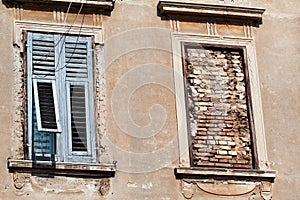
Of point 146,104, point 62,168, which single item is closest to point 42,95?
point 62,168

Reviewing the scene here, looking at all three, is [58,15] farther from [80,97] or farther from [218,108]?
[218,108]

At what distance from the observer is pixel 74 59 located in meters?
12.6

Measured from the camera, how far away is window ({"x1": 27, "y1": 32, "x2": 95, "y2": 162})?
1192 centimetres

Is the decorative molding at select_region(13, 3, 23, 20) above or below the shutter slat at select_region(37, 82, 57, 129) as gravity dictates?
above

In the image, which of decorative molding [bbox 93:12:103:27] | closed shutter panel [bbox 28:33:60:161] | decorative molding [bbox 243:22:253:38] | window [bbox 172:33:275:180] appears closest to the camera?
closed shutter panel [bbox 28:33:60:161]

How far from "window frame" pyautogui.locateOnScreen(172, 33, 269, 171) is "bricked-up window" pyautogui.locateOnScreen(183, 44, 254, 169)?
0.21ft

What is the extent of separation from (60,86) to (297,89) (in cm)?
346

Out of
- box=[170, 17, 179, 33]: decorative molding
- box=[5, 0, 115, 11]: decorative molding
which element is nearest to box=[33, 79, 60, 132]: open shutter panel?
box=[5, 0, 115, 11]: decorative molding

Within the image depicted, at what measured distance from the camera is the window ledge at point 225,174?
→ 1223cm

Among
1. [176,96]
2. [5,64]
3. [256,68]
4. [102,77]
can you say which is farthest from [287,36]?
[5,64]

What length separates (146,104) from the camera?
12578mm

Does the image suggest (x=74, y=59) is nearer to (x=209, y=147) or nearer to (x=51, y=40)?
(x=51, y=40)

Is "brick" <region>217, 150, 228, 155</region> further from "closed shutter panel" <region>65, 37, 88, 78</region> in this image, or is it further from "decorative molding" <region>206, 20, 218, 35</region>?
"closed shutter panel" <region>65, 37, 88, 78</region>

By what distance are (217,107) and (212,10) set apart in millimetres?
1462
